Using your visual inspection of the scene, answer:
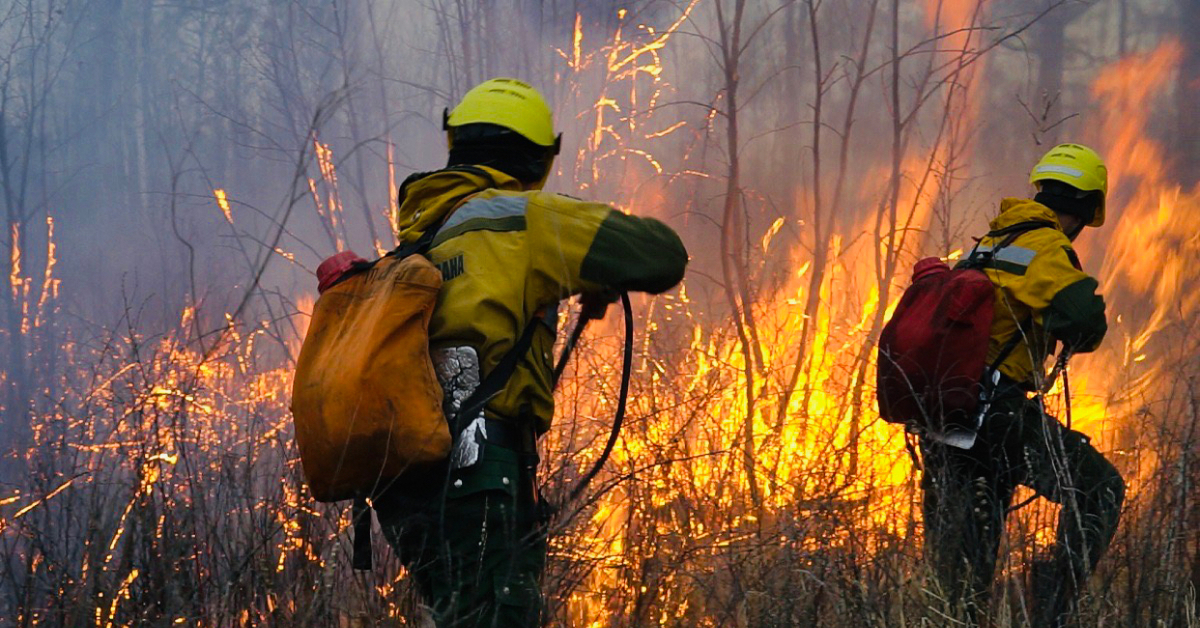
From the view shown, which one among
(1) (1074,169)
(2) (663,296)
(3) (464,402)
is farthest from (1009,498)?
(2) (663,296)

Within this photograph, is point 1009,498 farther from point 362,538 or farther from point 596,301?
point 362,538

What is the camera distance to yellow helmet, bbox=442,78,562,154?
2.67 meters

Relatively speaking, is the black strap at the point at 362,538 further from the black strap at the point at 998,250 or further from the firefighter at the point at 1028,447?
the black strap at the point at 998,250

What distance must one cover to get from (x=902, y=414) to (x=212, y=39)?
63.8 ft

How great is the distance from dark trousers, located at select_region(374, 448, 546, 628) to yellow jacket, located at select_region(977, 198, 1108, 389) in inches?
75.8

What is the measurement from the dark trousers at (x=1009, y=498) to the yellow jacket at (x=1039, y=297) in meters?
0.18

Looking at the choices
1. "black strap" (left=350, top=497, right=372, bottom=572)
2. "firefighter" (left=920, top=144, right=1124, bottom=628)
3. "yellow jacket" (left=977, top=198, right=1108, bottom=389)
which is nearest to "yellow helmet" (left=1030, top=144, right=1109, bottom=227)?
"firefighter" (left=920, top=144, right=1124, bottom=628)

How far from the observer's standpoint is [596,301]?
259cm

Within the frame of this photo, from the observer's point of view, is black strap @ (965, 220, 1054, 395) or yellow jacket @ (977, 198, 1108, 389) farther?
black strap @ (965, 220, 1054, 395)

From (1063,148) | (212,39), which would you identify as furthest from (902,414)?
(212,39)

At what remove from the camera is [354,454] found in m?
2.34

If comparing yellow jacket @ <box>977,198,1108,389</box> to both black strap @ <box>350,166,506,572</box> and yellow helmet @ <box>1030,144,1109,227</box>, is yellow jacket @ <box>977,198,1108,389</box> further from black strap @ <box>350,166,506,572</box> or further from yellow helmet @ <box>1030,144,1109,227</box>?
black strap @ <box>350,166,506,572</box>

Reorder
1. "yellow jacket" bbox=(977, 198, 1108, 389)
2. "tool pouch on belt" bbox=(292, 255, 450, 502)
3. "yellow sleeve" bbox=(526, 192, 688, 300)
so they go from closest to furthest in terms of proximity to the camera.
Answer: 1. "tool pouch on belt" bbox=(292, 255, 450, 502)
2. "yellow sleeve" bbox=(526, 192, 688, 300)
3. "yellow jacket" bbox=(977, 198, 1108, 389)

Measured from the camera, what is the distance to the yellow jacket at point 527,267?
2.41m
